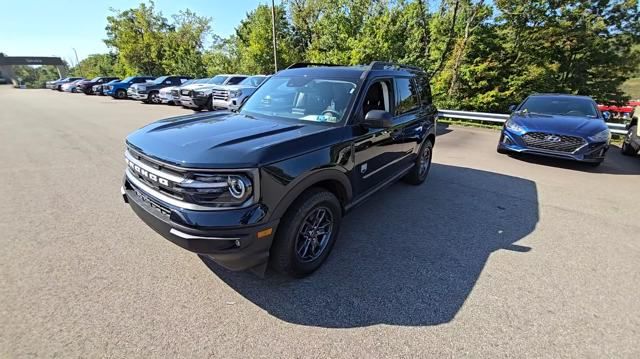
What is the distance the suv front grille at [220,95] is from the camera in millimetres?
13102

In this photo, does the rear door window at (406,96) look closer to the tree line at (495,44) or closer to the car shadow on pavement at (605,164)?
the car shadow on pavement at (605,164)

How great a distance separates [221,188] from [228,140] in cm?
47

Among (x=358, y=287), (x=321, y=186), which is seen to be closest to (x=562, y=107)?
(x=321, y=186)

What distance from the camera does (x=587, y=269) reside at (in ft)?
10.1

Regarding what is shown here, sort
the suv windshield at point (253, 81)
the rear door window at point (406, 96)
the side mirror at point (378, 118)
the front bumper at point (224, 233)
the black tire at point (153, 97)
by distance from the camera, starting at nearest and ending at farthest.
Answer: the front bumper at point (224, 233) < the side mirror at point (378, 118) < the rear door window at point (406, 96) < the suv windshield at point (253, 81) < the black tire at point (153, 97)

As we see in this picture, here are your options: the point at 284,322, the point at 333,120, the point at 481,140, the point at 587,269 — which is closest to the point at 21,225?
the point at 284,322

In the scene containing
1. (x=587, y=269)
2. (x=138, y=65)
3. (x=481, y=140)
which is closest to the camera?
(x=587, y=269)

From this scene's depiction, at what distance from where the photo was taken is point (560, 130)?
6.21 meters

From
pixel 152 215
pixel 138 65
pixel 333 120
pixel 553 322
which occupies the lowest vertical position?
pixel 553 322

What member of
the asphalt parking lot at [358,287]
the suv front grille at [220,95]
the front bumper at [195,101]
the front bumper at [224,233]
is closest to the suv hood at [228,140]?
the front bumper at [224,233]

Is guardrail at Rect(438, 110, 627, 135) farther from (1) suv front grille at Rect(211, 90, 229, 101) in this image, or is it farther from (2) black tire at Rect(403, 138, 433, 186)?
(1) suv front grille at Rect(211, 90, 229, 101)

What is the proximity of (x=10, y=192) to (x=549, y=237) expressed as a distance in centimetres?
755

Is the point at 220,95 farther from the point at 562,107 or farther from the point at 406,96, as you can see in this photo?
the point at 562,107

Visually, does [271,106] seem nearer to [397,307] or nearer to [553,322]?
[397,307]
